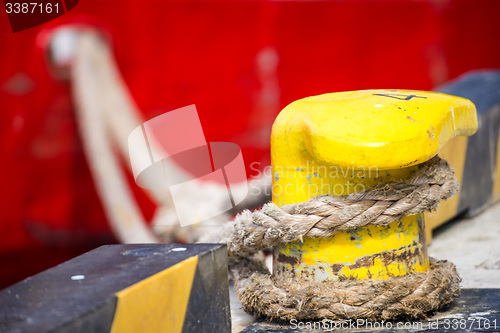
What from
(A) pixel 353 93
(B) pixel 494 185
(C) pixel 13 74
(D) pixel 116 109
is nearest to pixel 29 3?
(C) pixel 13 74

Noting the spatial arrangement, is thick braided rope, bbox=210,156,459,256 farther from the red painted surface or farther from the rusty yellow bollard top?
the red painted surface

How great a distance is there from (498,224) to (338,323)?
111 cm

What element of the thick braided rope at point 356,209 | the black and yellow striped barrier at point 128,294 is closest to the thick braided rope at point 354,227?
the thick braided rope at point 356,209

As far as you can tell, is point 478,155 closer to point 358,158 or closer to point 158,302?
point 358,158

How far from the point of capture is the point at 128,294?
2.80ft

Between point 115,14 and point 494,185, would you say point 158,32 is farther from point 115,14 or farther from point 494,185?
point 494,185

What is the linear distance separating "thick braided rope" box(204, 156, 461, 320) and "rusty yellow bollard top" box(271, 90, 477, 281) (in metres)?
0.03

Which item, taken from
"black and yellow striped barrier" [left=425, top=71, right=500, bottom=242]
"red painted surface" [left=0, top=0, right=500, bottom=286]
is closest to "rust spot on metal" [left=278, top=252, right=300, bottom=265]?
"black and yellow striped barrier" [left=425, top=71, right=500, bottom=242]

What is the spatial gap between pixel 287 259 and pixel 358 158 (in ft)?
0.95

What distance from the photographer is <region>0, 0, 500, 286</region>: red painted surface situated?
7.97 ft

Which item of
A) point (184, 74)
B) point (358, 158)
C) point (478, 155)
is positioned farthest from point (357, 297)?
point (184, 74)

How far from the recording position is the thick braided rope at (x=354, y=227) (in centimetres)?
119

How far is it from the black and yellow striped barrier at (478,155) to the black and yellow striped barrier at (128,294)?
43.1 inches

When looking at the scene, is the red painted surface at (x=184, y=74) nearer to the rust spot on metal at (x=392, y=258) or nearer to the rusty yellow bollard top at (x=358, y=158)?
the rusty yellow bollard top at (x=358, y=158)
